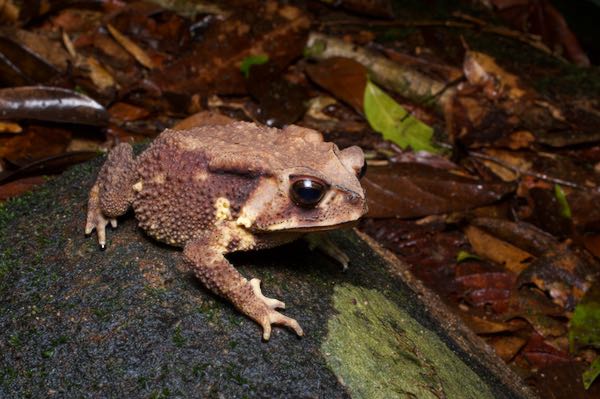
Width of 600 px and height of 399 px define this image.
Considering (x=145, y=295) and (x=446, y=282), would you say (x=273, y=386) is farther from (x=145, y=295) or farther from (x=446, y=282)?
(x=446, y=282)

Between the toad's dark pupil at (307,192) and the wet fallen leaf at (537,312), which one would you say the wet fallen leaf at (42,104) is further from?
the wet fallen leaf at (537,312)

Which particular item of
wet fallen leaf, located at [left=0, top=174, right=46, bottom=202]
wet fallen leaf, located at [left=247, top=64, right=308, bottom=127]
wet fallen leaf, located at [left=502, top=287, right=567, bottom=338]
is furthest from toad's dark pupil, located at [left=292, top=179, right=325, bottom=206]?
wet fallen leaf, located at [left=247, top=64, right=308, bottom=127]

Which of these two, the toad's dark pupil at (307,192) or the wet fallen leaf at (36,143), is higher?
the toad's dark pupil at (307,192)

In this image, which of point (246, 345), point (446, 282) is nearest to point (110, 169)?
point (246, 345)

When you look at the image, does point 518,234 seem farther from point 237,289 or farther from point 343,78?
point 237,289

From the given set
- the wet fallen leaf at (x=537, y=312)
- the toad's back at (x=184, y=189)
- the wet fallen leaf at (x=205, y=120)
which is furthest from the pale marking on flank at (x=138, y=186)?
the wet fallen leaf at (x=537, y=312)

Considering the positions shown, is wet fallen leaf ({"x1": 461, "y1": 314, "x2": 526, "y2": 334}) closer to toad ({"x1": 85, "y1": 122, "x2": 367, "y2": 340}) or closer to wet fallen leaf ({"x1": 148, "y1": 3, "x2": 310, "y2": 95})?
toad ({"x1": 85, "y1": 122, "x2": 367, "y2": 340})
